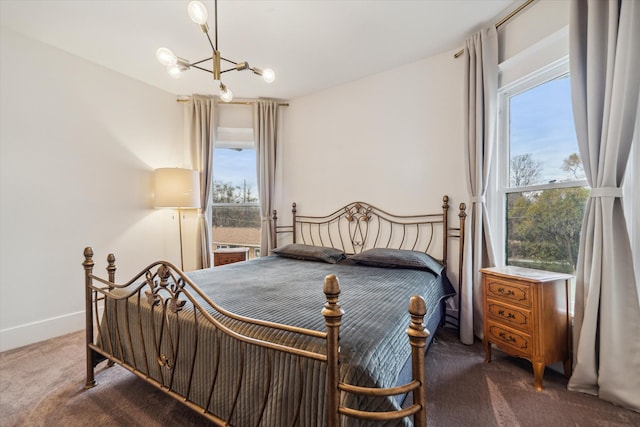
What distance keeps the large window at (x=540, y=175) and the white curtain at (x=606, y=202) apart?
1.08 feet

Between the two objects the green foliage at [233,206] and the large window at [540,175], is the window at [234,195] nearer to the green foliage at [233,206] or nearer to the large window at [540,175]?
the green foliage at [233,206]

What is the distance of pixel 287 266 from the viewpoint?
2.63m

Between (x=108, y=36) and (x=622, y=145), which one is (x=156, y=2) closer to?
(x=108, y=36)

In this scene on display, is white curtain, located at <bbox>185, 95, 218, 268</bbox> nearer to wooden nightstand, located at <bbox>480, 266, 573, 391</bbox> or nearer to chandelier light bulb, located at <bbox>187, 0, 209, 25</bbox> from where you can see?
chandelier light bulb, located at <bbox>187, 0, 209, 25</bbox>

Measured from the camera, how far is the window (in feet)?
13.1

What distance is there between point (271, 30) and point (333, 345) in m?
2.61

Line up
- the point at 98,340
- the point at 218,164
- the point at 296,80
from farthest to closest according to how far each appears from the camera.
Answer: the point at 218,164
the point at 296,80
the point at 98,340

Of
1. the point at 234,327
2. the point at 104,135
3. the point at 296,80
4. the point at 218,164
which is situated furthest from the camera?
the point at 218,164

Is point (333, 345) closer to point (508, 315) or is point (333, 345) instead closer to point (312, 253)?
point (508, 315)

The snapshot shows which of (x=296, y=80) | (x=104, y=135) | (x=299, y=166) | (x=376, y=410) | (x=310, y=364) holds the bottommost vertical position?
(x=376, y=410)

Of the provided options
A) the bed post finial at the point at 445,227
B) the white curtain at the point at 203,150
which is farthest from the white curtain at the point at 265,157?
the bed post finial at the point at 445,227

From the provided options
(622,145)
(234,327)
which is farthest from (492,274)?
(234,327)

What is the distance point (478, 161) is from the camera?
7.95ft

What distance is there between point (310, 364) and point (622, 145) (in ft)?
6.62
